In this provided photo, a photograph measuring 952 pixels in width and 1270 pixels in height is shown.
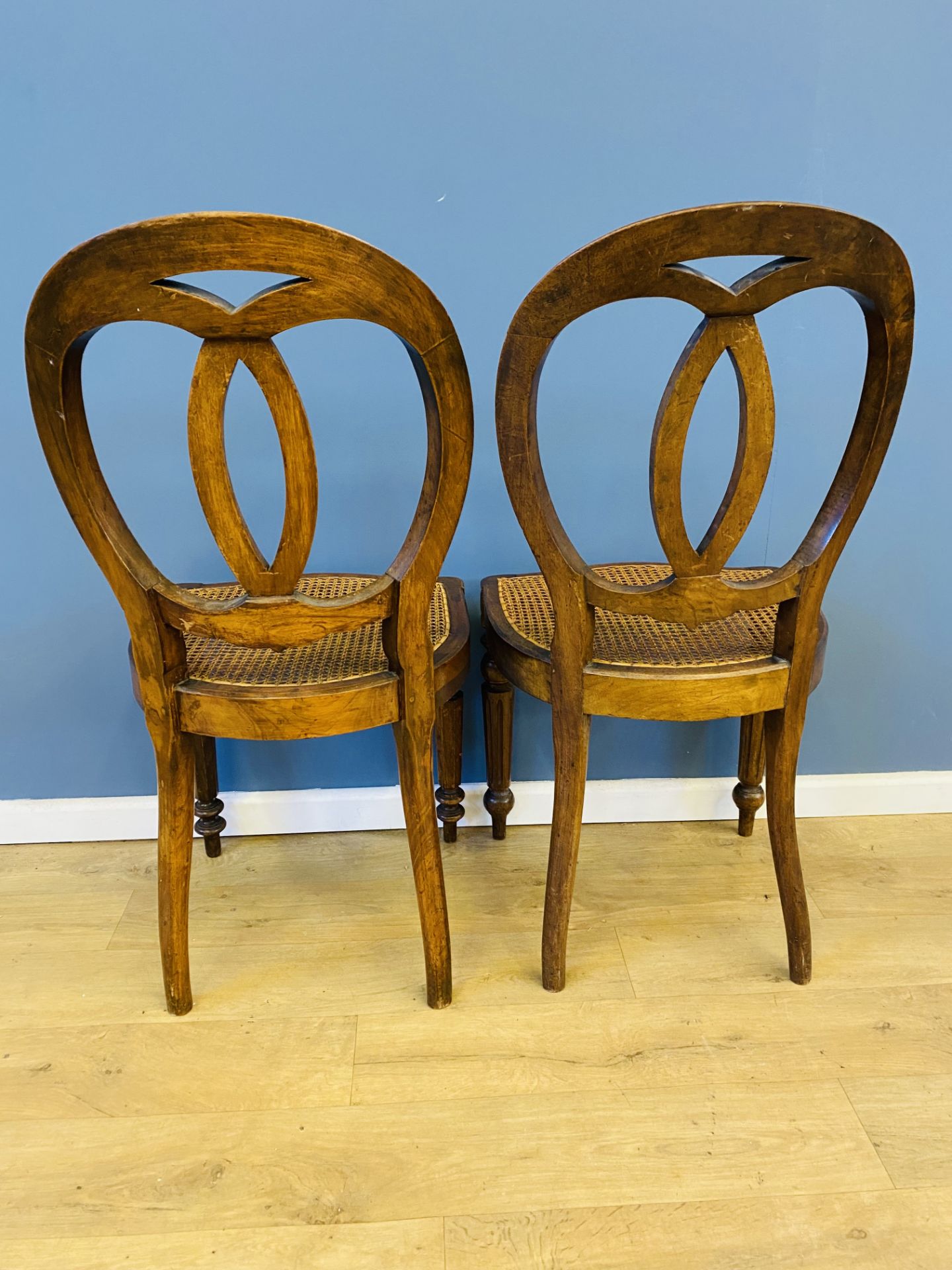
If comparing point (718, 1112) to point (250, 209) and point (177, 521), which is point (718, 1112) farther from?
point (250, 209)

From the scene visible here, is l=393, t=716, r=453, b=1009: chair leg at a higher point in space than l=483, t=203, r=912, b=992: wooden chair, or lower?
lower

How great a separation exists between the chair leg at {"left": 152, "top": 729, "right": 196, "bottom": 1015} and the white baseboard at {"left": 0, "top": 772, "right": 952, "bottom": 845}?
46cm

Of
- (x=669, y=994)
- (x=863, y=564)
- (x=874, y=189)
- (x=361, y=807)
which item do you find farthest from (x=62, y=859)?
(x=874, y=189)

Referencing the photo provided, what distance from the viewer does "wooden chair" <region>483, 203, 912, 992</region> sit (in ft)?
3.02

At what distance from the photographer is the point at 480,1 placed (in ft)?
4.35

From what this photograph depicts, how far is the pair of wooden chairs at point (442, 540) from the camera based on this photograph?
90cm

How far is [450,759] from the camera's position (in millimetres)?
1558

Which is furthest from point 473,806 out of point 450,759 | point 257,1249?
point 257,1249

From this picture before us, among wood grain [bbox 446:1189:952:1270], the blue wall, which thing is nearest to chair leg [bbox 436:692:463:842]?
the blue wall

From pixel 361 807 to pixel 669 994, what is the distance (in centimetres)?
69

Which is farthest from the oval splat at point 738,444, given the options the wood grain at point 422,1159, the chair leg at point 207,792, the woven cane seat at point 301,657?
the chair leg at point 207,792

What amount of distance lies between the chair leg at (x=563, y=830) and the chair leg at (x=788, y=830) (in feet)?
0.86

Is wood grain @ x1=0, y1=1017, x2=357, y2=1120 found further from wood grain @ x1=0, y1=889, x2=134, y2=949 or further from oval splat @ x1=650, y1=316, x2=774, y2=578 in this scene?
oval splat @ x1=650, y1=316, x2=774, y2=578

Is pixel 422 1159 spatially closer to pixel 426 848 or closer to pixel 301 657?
pixel 426 848
